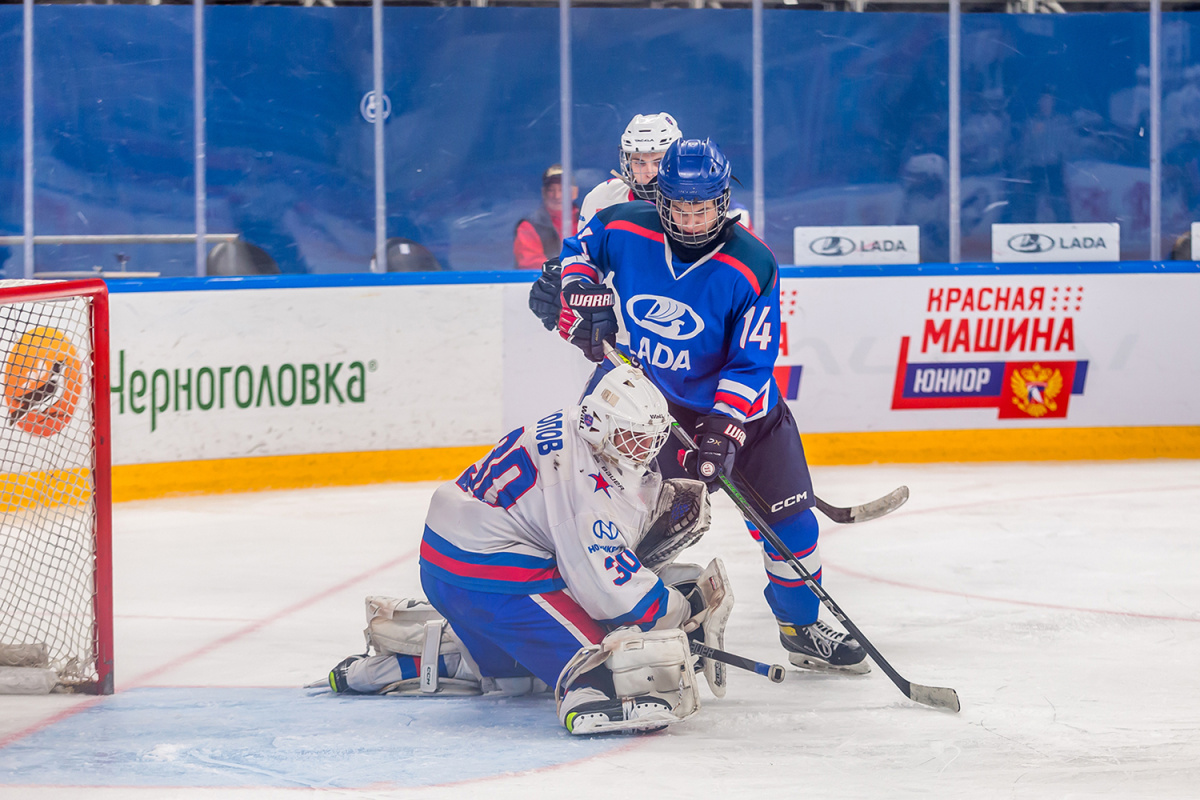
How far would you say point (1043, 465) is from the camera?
644 centimetres

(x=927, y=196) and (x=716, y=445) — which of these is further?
(x=927, y=196)

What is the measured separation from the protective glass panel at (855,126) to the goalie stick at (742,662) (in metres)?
4.33

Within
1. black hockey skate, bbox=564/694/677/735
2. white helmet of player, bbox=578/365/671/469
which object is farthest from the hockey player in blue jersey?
black hockey skate, bbox=564/694/677/735

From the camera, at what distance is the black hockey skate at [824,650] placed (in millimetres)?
3217

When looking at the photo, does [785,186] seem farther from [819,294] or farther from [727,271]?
[727,271]

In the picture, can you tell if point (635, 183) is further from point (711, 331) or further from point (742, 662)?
point (742, 662)

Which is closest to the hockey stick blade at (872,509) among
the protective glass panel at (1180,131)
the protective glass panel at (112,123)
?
the protective glass panel at (1180,131)

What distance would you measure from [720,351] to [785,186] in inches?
157

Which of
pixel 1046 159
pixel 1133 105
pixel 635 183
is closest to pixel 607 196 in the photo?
pixel 635 183

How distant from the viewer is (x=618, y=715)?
2627mm

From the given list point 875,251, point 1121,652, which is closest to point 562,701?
point 1121,652

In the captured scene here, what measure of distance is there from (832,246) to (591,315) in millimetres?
3679

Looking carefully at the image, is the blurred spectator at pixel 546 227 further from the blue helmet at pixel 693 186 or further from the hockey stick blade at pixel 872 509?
the blue helmet at pixel 693 186

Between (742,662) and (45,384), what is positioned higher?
(45,384)
